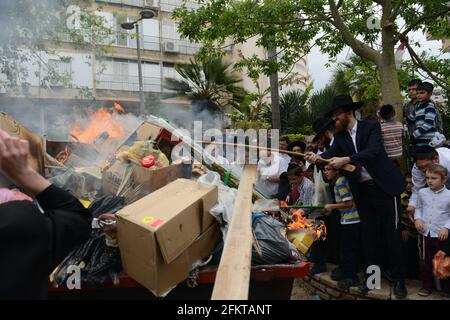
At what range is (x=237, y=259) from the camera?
5.89 ft

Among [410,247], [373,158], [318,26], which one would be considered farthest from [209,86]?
[410,247]

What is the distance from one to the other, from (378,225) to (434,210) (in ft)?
1.71

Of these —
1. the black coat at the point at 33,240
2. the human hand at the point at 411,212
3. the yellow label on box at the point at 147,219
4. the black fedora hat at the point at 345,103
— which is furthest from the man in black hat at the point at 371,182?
the black coat at the point at 33,240

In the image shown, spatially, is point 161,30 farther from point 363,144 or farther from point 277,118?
point 363,144

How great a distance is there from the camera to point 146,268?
85.4 inches

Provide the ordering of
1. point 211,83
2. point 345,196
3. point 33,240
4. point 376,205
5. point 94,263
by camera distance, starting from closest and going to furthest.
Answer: point 33,240 → point 94,263 → point 376,205 → point 345,196 → point 211,83

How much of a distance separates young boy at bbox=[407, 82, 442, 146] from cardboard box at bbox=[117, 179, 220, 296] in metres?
3.24

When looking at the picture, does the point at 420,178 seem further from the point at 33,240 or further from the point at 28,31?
the point at 28,31

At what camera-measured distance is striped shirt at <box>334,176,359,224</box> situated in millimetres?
3627

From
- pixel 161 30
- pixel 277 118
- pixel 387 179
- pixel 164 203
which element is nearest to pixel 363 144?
pixel 387 179

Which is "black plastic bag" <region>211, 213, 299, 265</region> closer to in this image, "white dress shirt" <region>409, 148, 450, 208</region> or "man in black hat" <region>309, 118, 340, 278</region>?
"man in black hat" <region>309, 118, 340, 278</region>

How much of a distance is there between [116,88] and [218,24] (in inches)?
730

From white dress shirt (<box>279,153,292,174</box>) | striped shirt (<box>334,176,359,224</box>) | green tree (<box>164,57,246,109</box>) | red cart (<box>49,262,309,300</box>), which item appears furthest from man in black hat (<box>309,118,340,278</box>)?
green tree (<box>164,57,246,109</box>)
